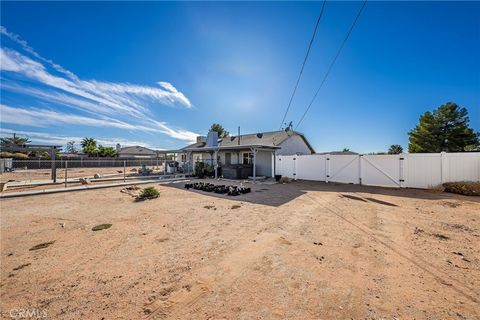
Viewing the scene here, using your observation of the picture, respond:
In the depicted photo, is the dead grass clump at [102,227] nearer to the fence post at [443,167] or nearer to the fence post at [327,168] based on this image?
the fence post at [327,168]

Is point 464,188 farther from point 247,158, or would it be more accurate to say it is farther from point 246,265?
point 247,158

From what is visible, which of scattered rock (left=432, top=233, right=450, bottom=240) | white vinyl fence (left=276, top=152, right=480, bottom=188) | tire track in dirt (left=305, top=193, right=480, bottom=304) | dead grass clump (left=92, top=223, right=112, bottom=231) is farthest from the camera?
white vinyl fence (left=276, top=152, right=480, bottom=188)

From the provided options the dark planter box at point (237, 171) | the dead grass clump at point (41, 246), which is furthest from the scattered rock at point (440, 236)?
the dark planter box at point (237, 171)

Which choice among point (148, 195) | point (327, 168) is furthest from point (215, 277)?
point (327, 168)

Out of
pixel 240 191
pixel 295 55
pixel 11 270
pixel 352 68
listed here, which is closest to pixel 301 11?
pixel 295 55

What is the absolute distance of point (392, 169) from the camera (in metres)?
10.7

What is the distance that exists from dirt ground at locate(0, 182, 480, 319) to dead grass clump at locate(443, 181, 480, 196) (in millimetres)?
3539

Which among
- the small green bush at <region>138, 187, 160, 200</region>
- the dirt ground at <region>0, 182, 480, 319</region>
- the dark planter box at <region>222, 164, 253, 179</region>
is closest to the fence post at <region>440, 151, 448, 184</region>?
the dirt ground at <region>0, 182, 480, 319</region>

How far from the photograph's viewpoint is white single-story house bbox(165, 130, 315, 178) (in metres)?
15.5

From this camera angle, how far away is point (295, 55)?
10109 millimetres

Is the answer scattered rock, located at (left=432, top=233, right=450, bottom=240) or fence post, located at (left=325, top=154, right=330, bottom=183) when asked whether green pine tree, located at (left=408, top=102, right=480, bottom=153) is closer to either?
fence post, located at (left=325, top=154, right=330, bottom=183)

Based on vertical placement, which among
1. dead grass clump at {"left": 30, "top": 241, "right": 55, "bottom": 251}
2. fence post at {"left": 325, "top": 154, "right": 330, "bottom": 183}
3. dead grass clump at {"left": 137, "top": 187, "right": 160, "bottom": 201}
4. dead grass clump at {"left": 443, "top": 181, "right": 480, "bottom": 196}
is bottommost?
dead grass clump at {"left": 30, "top": 241, "right": 55, "bottom": 251}

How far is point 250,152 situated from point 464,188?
13217 millimetres

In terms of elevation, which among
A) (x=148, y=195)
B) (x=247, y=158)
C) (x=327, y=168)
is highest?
(x=247, y=158)
